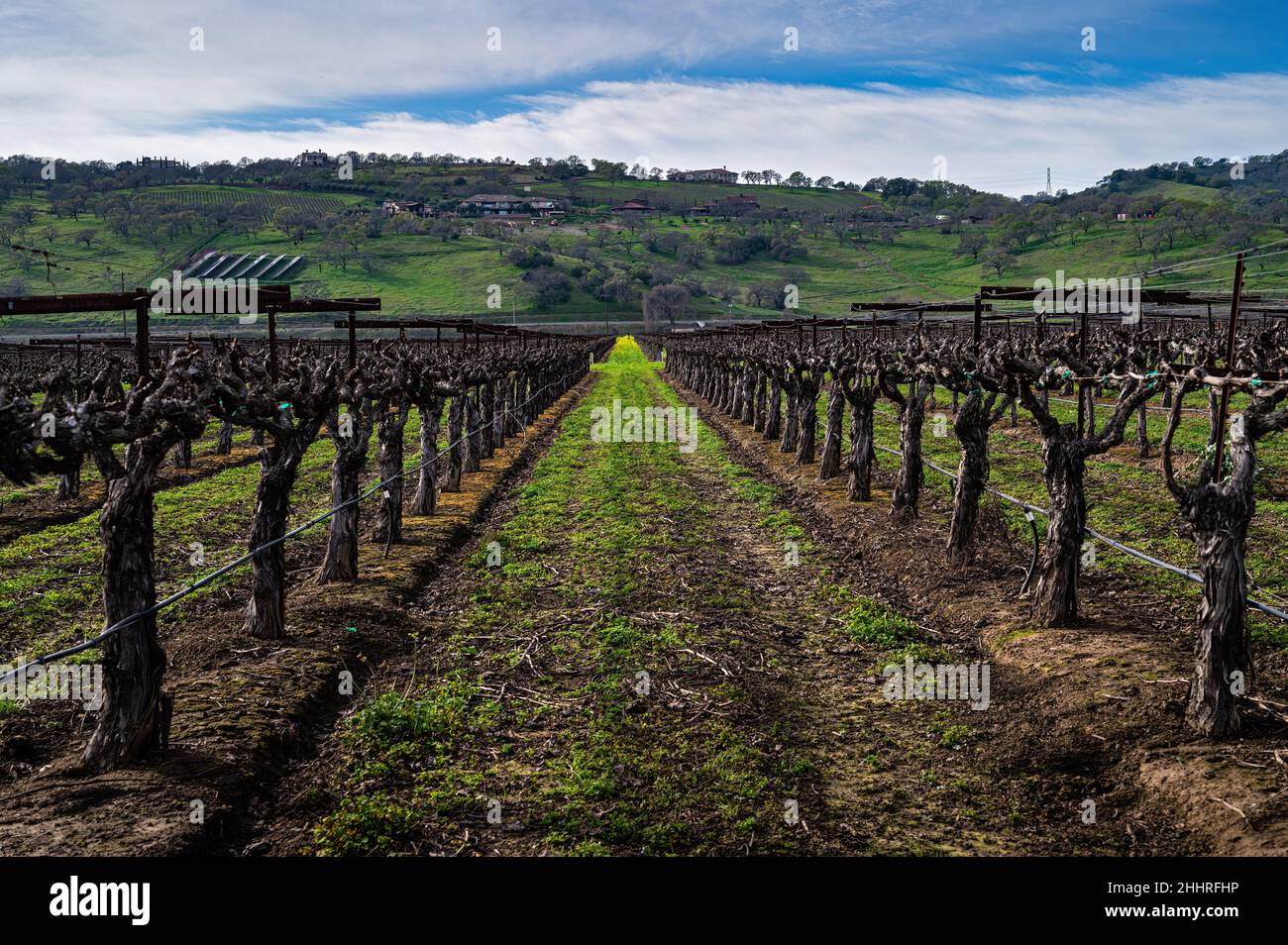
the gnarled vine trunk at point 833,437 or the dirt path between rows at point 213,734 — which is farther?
the gnarled vine trunk at point 833,437

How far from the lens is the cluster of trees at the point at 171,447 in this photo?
26.2 feet

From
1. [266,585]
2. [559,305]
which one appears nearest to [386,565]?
[266,585]

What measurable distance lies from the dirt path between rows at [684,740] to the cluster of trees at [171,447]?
167cm

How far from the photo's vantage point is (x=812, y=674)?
36.1ft

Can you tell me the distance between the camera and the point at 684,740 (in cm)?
898

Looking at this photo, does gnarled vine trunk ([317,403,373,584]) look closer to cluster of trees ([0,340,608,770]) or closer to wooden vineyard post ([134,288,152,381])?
cluster of trees ([0,340,608,770])

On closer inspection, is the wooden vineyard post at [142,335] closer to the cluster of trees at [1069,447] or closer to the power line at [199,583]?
the power line at [199,583]

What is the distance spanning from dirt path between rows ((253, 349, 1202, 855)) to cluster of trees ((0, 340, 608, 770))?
1.67m

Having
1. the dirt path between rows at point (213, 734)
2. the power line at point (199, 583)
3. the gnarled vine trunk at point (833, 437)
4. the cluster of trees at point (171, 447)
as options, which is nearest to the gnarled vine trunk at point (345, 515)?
the cluster of trees at point (171, 447)

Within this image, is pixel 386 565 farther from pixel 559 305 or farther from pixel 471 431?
pixel 559 305

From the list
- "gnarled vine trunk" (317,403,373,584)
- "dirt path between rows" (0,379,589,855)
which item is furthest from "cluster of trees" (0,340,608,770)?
"dirt path between rows" (0,379,589,855)

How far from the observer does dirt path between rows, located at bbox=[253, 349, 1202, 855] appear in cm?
737

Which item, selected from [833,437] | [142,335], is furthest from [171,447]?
[833,437]
